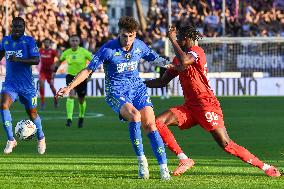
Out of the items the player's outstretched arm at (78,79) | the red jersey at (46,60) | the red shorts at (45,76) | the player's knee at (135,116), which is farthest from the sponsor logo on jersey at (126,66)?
the red jersey at (46,60)

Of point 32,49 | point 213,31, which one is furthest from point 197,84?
point 213,31

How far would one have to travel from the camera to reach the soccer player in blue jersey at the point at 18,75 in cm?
1866

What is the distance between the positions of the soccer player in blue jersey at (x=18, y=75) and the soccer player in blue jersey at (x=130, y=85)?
421 cm

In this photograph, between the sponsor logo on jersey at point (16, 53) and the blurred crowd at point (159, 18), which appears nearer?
the sponsor logo on jersey at point (16, 53)

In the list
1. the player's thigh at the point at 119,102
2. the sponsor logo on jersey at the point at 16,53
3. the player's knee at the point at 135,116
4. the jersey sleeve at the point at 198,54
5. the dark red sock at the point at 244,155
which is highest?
the jersey sleeve at the point at 198,54

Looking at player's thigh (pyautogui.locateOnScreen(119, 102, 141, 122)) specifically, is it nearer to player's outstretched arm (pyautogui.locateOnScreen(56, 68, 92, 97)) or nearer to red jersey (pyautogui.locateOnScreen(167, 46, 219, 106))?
player's outstretched arm (pyautogui.locateOnScreen(56, 68, 92, 97))

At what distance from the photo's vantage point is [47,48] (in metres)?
38.1

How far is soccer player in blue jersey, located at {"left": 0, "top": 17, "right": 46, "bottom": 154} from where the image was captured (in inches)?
734

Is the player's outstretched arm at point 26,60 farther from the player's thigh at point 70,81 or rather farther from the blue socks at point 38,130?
the player's thigh at point 70,81

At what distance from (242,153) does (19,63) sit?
573 cm

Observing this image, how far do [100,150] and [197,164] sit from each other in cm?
345

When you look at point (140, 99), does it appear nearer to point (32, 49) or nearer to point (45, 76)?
point (32, 49)

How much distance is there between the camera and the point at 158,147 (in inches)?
555

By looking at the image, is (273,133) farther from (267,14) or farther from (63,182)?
(267,14)
